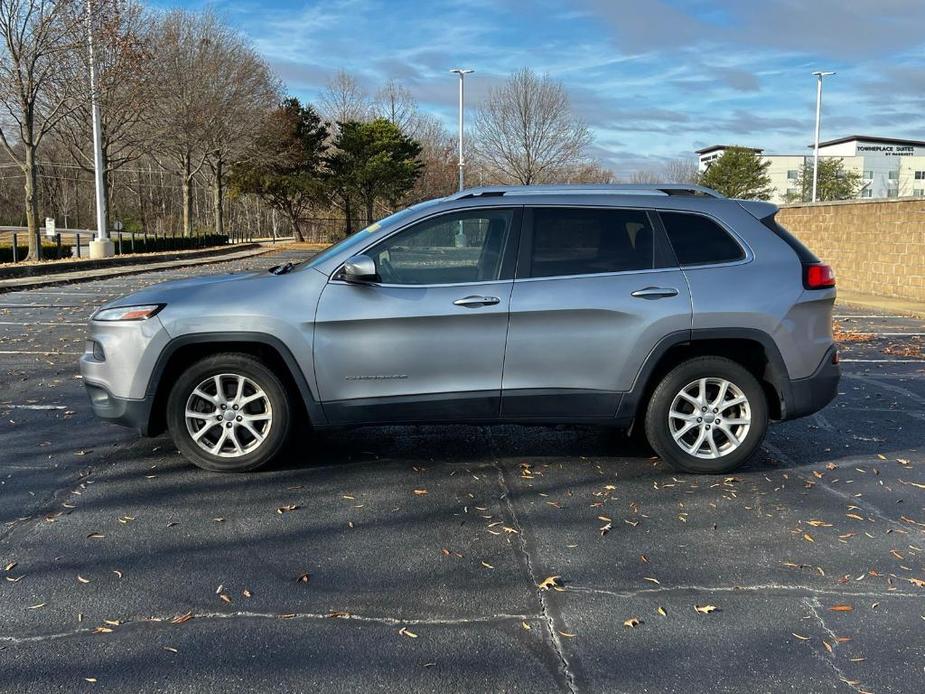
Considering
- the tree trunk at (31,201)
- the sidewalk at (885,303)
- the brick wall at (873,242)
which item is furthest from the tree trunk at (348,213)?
the sidewalk at (885,303)

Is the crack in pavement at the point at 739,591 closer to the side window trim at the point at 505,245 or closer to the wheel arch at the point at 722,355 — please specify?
the wheel arch at the point at 722,355

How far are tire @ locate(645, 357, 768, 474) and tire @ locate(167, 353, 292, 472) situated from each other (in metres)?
2.39

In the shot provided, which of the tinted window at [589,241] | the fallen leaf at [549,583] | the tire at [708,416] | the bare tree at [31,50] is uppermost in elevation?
the bare tree at [31,50]

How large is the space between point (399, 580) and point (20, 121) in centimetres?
2527

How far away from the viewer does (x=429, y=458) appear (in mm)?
5508

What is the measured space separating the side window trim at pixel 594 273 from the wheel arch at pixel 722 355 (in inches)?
18.9

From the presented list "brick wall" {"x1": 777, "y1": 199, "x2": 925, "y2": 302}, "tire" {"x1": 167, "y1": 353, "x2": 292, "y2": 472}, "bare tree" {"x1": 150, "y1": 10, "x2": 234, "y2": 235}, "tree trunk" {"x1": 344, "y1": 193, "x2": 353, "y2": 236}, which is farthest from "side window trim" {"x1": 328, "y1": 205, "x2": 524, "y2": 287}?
"tree trunk" {"x1": 344, "y1": 193, "x2": 353, "y2": 236}

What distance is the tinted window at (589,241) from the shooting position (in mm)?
5023

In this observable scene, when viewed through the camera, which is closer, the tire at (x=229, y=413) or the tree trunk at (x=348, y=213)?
the tire at (x=229, y=413)

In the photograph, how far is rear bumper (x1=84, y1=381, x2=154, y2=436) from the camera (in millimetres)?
4910

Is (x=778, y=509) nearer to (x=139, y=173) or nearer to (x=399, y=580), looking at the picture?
(x=399, y=580)

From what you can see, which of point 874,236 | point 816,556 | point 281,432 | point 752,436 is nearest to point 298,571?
point 281,432

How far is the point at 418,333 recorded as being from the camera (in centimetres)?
484

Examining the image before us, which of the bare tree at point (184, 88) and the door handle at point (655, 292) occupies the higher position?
the bare tree at point (184, 88)
